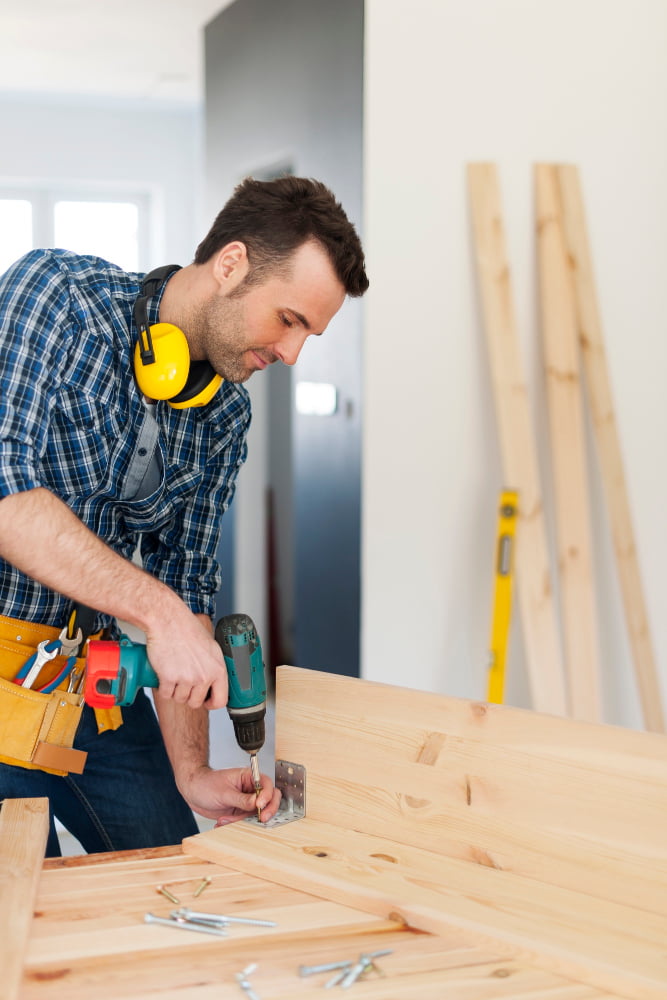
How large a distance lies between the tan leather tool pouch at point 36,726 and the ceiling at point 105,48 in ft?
11.3

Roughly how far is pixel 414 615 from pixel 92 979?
2.26 metres

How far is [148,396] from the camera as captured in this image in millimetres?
1728

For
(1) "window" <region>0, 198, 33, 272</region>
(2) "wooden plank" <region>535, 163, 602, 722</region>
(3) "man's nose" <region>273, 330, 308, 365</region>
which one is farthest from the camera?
(1) "window" <region>0, 198, 33, 272</region>

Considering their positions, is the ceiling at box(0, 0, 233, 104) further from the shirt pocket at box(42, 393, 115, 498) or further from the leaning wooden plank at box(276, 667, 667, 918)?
the leaning wooden plank at box(276, 667, 667, 918)

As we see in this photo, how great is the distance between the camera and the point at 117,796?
6.03ft

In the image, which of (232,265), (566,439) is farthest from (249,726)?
(566,439)

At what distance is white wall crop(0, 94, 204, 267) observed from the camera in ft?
21.7

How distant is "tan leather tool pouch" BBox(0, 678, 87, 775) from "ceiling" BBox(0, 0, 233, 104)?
343 cm

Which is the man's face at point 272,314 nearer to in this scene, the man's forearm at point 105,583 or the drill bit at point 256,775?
the man's forearm at point 105,583

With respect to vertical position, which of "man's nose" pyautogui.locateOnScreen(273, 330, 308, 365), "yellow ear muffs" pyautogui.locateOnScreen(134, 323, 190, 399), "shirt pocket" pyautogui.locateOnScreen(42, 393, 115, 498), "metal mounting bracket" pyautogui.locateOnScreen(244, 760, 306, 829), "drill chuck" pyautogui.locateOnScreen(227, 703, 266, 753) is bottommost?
"metal mounting bracket" pyautogui.locateOnScreen(244, 760, 306, 829)

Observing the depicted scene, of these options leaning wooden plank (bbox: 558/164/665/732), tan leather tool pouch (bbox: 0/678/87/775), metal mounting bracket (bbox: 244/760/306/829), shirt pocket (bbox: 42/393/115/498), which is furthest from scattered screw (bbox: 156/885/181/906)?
leaning wooden plank (bbox: 558/164/665/732)

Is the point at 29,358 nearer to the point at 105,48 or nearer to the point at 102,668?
the point at 102,668

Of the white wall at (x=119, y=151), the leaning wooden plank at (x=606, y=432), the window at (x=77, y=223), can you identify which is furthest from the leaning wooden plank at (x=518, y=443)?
the window at (x=77, y=223)

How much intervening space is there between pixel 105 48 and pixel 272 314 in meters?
4.43
